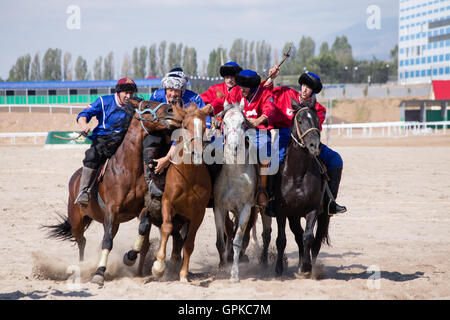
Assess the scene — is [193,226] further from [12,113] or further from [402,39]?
[402,39]

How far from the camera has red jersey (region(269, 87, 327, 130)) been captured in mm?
7616

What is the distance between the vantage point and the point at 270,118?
760 cm

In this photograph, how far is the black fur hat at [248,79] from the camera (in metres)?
7.34

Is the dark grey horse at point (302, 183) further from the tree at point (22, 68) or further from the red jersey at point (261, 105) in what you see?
the tree at point (22, 68)

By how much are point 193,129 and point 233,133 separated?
460 millimetres

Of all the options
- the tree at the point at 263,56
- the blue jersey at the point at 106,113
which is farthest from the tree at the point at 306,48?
the blue jersey at the point at 106,113

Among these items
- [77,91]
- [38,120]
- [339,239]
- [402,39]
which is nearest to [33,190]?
[339,239]

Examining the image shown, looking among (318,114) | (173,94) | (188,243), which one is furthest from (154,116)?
(318,114)

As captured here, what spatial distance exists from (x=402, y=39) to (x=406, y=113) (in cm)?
3965

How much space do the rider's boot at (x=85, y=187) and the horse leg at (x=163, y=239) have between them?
3.52 feet

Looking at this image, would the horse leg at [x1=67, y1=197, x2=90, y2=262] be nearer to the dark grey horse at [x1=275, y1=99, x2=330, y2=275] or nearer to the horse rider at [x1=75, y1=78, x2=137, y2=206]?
the horse rider at [x1=75, y1=78, x2=137, y2=206]

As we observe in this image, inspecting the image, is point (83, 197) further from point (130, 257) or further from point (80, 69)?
point (80, 69)

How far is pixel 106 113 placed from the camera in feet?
24.0

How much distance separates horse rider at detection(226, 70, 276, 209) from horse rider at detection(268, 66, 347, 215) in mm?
175
